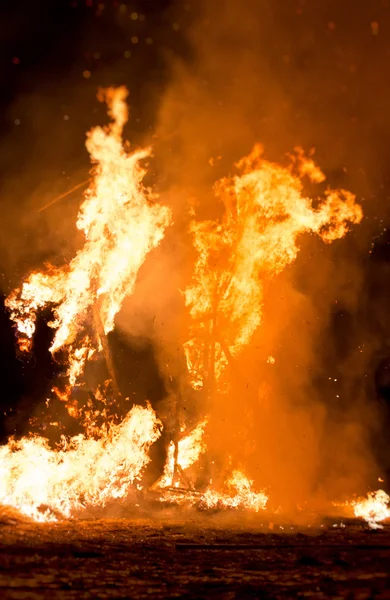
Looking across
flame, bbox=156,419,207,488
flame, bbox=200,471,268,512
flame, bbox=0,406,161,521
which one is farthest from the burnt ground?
flame, bbox=156,419,207,488

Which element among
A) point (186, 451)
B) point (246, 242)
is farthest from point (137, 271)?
point (186, 451)

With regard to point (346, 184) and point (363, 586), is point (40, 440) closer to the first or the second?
point (363, 586)

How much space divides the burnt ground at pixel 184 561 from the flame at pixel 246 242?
4.30 meters

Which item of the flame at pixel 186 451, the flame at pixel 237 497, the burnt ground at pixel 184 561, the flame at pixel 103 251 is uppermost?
the flame at pixel 103 251

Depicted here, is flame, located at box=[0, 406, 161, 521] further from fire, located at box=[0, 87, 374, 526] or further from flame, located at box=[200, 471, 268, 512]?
A: flame, located at box=[200, 471, 268, 512]

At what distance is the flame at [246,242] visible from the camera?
10.2 m

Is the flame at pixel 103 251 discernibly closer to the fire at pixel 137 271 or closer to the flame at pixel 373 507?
the fire at pixel 137 271

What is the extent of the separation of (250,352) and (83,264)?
443 centimetres

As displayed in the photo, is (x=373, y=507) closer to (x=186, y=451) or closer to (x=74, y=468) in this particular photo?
(x=186, y=451)

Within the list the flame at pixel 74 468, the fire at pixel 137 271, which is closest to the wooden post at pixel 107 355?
the fire at pixel 137 271

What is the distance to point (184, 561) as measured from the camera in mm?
6000

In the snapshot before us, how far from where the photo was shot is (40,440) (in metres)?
9.57

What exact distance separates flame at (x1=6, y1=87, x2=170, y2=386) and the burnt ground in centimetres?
438

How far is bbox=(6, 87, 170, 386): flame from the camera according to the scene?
9.72m
